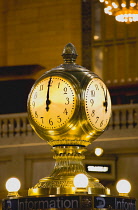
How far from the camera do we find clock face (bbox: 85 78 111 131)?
3.73 metres

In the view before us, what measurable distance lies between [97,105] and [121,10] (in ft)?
45.0

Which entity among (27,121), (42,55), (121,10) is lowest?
(27,121)

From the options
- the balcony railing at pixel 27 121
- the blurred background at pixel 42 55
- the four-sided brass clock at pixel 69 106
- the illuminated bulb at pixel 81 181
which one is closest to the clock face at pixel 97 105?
the four-sided brass clock at pixel 69 106

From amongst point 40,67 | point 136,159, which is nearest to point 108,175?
point 136,159

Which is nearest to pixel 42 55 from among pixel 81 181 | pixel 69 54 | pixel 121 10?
pixel 121 10

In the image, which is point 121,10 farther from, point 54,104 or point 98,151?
point 54,104

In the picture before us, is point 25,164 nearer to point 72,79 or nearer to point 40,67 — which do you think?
point 40,67

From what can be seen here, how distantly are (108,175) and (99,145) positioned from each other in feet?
2.43

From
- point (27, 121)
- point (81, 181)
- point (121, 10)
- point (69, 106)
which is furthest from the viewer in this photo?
point (121, 10)

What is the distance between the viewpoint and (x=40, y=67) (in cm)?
1964

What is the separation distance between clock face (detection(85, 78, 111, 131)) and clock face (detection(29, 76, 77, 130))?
8cm

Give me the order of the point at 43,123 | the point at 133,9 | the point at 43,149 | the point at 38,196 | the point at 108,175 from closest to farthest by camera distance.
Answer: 1. the point at 38,196
2. the point at 43,123
3. the point at 108,175
4. the point at 43,149
5. the point at 133,9

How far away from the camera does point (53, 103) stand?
372 cm

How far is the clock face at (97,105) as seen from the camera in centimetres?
373
